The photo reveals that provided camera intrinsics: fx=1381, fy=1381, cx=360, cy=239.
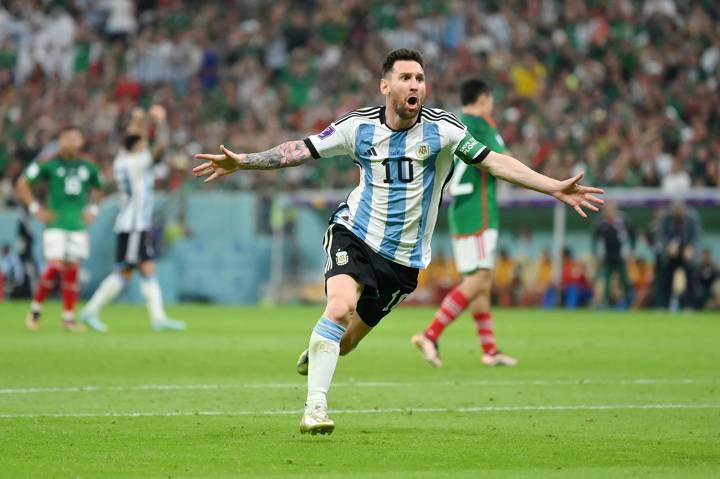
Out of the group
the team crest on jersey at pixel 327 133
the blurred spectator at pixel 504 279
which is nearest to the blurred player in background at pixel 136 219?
the team crest on jersey at pixel 327 133

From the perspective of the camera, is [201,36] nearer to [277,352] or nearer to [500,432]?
[277,352]

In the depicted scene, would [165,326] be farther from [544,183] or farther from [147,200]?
[544,183]

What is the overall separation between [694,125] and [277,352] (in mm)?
14857

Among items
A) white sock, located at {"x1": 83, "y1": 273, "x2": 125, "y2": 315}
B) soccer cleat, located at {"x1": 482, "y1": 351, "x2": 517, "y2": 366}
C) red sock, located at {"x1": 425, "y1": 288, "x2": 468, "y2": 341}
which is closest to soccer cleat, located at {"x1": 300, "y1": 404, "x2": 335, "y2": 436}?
red sock, located at {"x1": 425, "y1": 288, "x2": 468, "y2": 341}

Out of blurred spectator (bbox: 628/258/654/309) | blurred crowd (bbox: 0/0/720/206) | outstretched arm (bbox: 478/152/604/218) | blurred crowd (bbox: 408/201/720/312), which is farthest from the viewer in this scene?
blurred crowd (bbox: 0/0/720/206)

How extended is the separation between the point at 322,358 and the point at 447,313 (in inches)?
217

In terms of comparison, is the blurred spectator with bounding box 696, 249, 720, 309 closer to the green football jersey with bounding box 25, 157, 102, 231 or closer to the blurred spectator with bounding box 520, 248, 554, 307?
the blurred spectator with bounding box 520, 248, 554, 307

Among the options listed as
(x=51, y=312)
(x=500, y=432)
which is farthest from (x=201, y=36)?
(x=500, y=432)

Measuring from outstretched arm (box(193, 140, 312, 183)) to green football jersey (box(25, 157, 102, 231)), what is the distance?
10.6 meters

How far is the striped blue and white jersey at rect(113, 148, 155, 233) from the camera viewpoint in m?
19.3

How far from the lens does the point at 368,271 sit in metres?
8.77

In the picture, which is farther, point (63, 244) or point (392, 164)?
point (63, 244)

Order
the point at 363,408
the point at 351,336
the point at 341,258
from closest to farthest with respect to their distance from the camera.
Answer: the point at 341,258
the point at 351,336
the point at 363,408

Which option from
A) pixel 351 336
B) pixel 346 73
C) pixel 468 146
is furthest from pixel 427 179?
pixel 346 73
